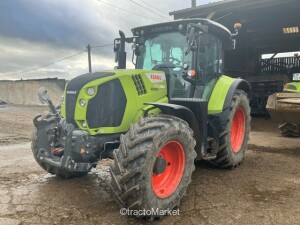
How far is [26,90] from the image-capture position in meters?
28.0

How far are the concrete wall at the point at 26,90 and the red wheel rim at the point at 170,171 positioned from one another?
2162 centimetres

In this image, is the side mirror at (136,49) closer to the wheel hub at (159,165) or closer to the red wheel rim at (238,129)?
the red wheel rim at (238,129)

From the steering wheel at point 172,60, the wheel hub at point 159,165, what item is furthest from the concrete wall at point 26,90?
the wheel hub at point 159,165

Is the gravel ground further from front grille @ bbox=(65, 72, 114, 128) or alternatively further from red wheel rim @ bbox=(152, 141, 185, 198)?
front grille @ bbox=(65, 72, 114, 128)

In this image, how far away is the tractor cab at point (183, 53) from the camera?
4.96m

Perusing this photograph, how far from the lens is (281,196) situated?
4.57 meters

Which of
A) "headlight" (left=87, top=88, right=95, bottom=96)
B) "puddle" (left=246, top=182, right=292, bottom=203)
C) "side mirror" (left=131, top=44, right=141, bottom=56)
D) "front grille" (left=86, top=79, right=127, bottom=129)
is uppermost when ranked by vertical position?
"side mirror" (left=131, top=44, right=141, bottom=56)

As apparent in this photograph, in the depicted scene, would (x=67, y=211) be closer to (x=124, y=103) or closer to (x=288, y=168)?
(x=124, y=103)

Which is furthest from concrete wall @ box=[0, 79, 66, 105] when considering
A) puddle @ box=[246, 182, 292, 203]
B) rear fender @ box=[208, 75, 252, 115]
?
puddle @ box=[246, 182, 292, 203]

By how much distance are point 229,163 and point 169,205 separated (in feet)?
7.08

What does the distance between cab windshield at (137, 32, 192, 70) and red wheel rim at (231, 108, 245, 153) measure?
1862mm

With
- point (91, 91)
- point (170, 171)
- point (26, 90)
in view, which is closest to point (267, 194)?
point (170, 171)

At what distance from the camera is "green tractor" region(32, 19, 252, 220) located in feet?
11.7

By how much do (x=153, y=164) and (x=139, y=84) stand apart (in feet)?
4.14
